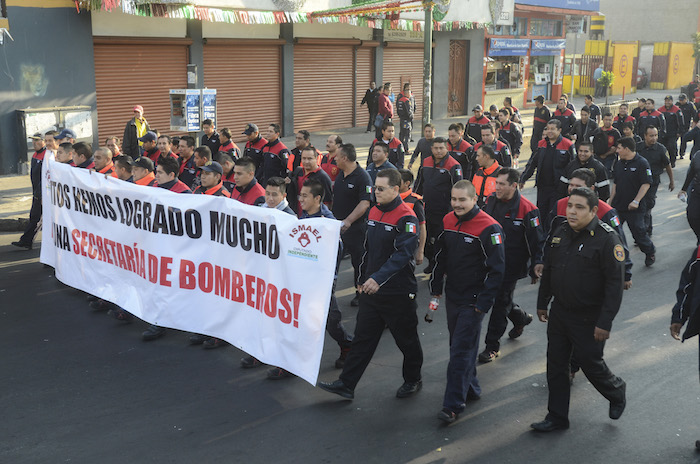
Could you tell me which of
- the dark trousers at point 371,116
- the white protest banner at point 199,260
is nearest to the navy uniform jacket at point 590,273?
the white protest banner at point 199,260

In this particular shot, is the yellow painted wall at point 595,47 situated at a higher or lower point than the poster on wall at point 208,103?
higher

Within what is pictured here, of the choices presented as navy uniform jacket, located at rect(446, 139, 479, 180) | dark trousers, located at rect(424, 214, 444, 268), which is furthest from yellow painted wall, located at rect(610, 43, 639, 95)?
dark trousers, located at rect(424, 214, 444, 268)

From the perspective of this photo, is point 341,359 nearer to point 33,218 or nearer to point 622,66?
point 33,218

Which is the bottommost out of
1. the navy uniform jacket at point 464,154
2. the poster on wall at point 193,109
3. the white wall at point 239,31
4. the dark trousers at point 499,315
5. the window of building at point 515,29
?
the dark trousers at point 499,315

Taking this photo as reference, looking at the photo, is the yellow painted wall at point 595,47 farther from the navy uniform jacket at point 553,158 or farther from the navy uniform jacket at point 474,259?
the navy uniform jacket at point 474,259

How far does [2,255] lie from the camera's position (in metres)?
11.1

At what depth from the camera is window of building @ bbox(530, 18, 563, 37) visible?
1425 inches

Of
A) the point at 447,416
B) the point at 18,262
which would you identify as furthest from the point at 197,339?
the point at 18,262

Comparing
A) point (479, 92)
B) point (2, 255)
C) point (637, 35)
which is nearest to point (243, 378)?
point (2, 255)

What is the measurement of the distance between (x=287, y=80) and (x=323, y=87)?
197 cm

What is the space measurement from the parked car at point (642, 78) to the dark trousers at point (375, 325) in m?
52.7

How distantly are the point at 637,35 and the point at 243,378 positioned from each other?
203 feet

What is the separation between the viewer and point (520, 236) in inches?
287

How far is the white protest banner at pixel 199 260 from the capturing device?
635 centimetres
